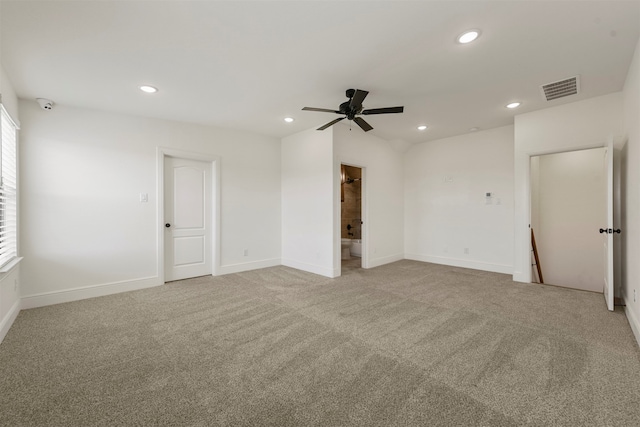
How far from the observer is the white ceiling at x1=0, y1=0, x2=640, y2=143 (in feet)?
6.59

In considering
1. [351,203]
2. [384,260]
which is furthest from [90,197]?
[351,203]

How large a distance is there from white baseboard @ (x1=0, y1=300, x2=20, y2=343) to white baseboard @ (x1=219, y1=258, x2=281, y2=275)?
2439mm

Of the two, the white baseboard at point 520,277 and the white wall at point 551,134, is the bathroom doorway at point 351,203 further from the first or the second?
the white wall at point 551,134

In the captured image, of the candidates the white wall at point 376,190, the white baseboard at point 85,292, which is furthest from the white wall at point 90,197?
the white wall at point 376,190

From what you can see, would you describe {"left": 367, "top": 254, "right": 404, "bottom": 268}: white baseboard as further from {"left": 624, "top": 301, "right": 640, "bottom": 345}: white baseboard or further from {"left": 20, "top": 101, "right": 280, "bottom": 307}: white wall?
{"left": 624, "top": 301, "right": 640, "bottom": 345}: white baseboard

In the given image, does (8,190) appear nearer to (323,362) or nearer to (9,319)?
(9,319)

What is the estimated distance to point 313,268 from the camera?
5.04m

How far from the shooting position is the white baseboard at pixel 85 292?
340 cm

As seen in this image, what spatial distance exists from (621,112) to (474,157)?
2049 mm

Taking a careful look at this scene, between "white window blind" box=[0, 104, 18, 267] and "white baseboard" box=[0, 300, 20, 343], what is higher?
"white window blind" box=[0, 104, 18, 267]

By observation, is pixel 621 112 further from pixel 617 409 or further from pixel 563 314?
pixel 617 409

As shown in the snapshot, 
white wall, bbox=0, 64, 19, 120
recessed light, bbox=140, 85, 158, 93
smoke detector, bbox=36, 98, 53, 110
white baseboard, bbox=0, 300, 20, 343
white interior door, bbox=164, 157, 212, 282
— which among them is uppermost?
recessed light, bbox=140, 85, 158, 93

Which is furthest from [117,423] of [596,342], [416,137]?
[416,137]

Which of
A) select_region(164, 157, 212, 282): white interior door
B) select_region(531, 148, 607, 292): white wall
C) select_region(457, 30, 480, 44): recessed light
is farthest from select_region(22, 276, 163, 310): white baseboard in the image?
select_region(531, 148, 607, 292): white wall
